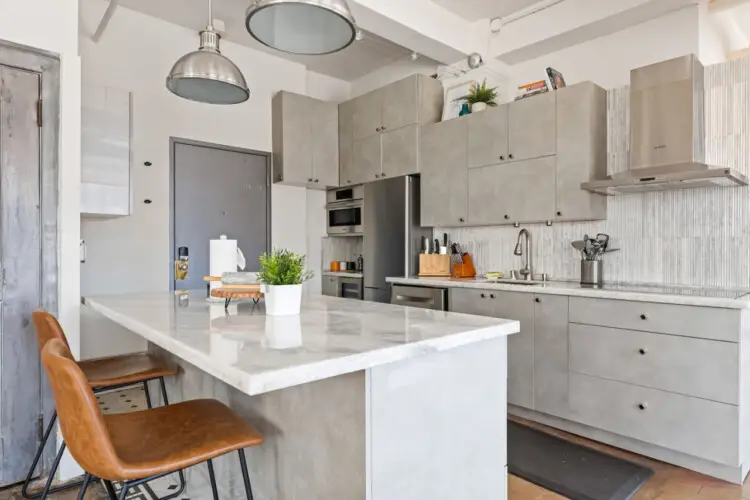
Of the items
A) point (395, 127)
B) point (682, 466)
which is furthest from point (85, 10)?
point (682, 466)

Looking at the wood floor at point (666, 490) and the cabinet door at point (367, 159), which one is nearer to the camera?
the wood floor at point (666, 490)

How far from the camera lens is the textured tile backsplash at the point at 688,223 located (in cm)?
270

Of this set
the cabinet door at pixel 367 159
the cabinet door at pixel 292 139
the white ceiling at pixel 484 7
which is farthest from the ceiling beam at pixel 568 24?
the cabinet door at pixel 292 139

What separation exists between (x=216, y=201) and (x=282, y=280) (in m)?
2.97

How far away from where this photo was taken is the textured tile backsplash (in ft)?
8.85

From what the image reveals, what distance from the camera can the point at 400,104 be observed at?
13.8ft

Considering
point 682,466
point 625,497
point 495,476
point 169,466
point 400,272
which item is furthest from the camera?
point 400,272

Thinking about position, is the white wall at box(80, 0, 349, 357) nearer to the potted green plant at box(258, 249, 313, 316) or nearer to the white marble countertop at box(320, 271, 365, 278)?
the white marble countertop at box(320, 271, 365, 278)

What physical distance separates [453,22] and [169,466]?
369cm

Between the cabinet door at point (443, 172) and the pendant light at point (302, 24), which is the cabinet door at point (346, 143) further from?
the pendant light at point (302, 24)

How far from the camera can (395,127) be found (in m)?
4.23

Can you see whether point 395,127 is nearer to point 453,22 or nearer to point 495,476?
point 453,22

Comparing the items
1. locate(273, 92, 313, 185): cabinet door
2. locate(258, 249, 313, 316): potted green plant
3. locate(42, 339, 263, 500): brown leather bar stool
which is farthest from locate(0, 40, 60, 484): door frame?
locate(273, 92, 313, 185): cabinet door

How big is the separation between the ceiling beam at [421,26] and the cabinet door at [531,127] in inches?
31.5
